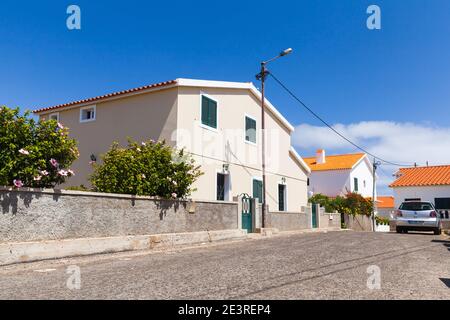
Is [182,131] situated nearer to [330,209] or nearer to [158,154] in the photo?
[158,154]

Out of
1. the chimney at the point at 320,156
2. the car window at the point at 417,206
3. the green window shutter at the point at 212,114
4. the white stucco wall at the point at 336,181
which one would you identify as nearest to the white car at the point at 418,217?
the car window at the point at 417,206

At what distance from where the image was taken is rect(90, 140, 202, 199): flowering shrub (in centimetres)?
1120

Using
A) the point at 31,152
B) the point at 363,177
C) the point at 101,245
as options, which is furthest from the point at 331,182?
the point at 31,152

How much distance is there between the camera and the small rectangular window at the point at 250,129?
19000 mm

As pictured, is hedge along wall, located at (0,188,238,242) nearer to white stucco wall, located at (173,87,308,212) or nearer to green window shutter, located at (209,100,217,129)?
white stucco wall, located at (173,87,308,212)

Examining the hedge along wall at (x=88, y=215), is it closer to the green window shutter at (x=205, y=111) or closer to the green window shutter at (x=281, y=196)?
the green window shutter at (x=205, y=111)

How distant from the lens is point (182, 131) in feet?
48.4

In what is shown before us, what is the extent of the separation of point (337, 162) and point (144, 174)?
3297 cm

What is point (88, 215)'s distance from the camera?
909 centimetres

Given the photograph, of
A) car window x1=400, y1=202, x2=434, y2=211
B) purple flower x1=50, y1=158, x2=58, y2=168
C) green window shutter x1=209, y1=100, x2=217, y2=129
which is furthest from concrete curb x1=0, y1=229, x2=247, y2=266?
car window x1=400, y1=202, x2=434, y2=211

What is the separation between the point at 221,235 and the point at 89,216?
18.5 feet

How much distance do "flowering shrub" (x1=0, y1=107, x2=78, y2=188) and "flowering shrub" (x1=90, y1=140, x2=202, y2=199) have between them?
2.56 m

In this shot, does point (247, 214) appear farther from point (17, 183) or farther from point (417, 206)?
point (17, 183)
